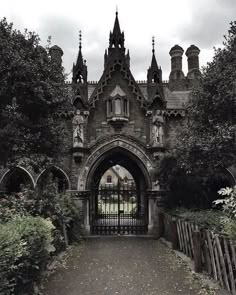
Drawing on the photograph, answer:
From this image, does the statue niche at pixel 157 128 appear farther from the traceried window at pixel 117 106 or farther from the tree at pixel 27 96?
the tree at pixel 27 96

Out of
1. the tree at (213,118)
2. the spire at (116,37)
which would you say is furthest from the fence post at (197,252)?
the spire at (116,37)

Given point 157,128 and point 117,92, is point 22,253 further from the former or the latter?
point 117,92

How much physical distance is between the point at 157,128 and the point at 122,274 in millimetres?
8730

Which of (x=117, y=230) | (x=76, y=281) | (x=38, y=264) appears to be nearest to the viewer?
(x=38, y=264)

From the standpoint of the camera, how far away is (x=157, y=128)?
14.8 m

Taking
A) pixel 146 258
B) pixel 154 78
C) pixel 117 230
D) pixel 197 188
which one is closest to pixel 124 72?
pixel 154 78

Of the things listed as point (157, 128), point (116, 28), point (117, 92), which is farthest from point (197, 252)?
point (116, 28)

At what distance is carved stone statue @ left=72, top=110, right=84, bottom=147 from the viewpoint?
570 inches

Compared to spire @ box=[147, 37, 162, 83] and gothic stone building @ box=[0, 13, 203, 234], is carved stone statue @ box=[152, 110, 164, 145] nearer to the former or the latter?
gothic stone building @ box=[0, 13, 203, 234]

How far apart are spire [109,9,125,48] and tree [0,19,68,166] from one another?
7033 mm

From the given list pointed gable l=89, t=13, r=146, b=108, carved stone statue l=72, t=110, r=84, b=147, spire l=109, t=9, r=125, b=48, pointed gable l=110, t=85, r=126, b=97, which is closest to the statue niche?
pointed gable l=89, t=13, r=146, b=108

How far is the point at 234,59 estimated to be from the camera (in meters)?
10.8

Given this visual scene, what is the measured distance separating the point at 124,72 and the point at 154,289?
11819mm

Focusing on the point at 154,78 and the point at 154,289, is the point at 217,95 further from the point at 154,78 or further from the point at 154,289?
the point at 154,289
